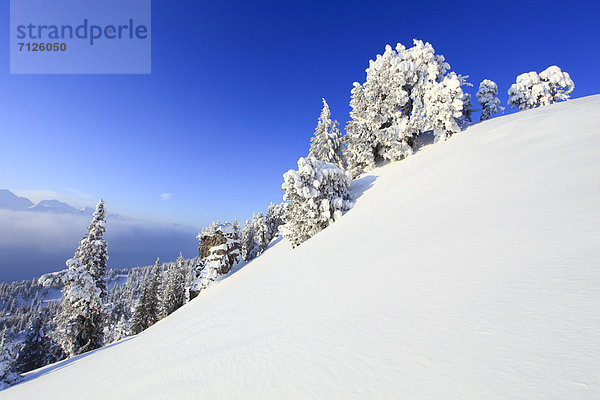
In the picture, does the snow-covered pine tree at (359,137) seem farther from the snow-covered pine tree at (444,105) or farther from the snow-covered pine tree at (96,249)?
the snow-covered pine tree at (96,249)

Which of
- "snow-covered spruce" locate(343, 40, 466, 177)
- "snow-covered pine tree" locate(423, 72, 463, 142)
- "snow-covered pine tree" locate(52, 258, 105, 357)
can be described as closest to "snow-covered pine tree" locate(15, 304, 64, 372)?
"snow-covered pine tree" locate(52, 258, 105, 357)

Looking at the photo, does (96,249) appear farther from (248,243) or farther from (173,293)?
(248,243)

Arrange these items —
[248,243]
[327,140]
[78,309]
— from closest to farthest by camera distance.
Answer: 1. [78,309]
2. [327,140]
3. [248,243]

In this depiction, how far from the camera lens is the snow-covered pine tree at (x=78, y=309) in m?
16.7

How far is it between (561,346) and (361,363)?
1454mm

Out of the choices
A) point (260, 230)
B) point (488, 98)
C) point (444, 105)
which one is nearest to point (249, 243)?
point (260, 230)

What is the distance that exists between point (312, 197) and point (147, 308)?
32065mm

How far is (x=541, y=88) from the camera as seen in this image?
26.9m

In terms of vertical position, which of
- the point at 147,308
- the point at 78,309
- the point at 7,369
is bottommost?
the point at 147,308

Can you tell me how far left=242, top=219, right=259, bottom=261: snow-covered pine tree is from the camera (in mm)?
40097

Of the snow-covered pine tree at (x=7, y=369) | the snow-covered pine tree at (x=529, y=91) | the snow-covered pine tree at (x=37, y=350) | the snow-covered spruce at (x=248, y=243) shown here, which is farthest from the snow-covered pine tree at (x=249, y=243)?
the snow-covered pine tree at (x=529, y=91)

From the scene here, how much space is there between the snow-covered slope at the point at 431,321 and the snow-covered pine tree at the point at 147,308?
33.6 meters

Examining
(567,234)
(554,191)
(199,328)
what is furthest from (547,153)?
(199,328)

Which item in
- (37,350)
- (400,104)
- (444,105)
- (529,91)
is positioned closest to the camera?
(444,105)
